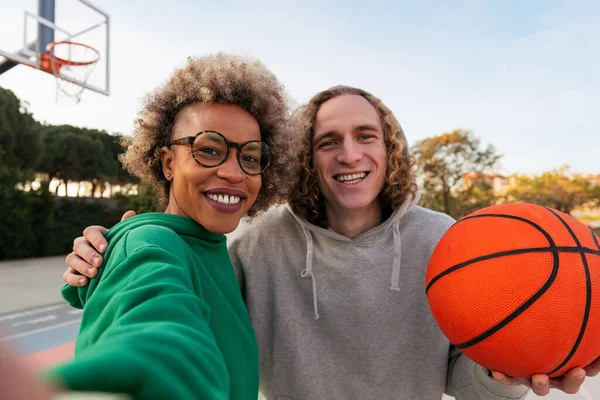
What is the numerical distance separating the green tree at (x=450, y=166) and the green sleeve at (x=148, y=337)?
77.4ft

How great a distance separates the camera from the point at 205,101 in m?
1.44

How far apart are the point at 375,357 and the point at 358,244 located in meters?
0.50

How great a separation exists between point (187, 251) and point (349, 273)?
987 millimetres

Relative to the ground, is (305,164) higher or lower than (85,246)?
higher

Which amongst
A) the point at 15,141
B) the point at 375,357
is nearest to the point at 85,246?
the point at 375,357

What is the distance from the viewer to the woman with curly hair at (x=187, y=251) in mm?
583

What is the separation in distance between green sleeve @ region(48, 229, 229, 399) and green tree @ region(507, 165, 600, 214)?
34803 millimetres

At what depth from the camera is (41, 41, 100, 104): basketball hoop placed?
7.84 meters

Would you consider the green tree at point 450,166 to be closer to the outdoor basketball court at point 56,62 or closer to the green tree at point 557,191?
the green tree at point 557,191

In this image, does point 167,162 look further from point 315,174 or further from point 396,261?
point 396,261

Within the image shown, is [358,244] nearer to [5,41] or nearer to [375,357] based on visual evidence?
[375,357]

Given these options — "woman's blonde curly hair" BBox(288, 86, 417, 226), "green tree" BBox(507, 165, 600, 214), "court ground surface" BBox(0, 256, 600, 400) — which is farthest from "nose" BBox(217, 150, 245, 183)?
"green tree" BBox(507, 165, 600, 214)

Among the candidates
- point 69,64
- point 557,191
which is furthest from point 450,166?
point 69,64

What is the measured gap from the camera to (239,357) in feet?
4.01
